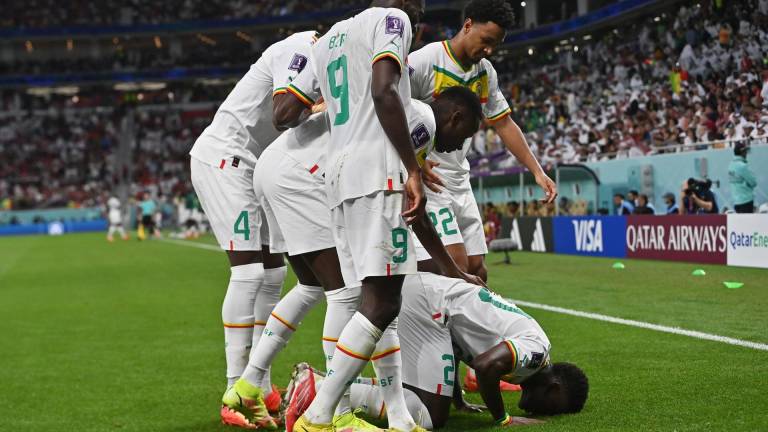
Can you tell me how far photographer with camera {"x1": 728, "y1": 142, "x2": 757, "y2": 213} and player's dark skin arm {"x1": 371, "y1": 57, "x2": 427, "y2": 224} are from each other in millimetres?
14528

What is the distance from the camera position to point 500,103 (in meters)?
6.91

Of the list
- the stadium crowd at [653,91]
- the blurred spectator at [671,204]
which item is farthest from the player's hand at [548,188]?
the blurred spectator at [671,204]

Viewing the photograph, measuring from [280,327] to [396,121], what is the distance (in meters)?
1.88

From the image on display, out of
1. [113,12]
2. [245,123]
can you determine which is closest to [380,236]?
[245,123]

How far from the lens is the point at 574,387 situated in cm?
535

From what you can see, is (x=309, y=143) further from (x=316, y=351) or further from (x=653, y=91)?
(x=653, y=91)

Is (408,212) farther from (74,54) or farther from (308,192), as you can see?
(74,54)

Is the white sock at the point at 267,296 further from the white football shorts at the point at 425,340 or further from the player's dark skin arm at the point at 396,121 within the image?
the player's dark skin arm at the point at 396,121

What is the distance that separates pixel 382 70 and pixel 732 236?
13.3 m

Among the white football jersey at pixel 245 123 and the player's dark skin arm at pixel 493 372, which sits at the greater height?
the white football jersey at pixel 245 123

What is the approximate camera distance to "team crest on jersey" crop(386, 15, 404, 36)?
432 centimetres

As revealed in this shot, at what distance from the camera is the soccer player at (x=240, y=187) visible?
5902 mm

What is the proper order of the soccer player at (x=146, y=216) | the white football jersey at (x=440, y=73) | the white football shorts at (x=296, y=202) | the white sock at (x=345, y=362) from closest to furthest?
the white sock at (x=345, y=362), the white football shorts at (x=296, y=202), the white football jersey at (x=440, y=73), the soccer player at (x=146, y=216)

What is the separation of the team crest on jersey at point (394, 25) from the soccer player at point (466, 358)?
1.79 m
